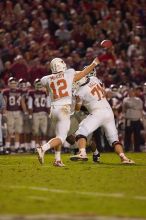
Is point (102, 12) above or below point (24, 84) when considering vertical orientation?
above

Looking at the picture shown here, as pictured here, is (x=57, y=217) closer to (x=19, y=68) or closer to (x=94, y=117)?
(x=94, y=117)

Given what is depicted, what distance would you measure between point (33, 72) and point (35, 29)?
246cm

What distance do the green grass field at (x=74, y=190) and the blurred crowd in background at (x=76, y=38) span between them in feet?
27.7

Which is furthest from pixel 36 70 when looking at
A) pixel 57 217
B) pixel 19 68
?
pixel 57 217

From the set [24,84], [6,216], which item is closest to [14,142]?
[24,84]

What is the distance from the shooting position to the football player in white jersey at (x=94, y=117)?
1368cm

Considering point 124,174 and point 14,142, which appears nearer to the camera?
point 124,174

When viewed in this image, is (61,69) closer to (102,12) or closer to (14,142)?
(14,142)

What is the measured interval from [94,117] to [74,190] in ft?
14.5

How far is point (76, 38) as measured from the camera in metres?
24.6

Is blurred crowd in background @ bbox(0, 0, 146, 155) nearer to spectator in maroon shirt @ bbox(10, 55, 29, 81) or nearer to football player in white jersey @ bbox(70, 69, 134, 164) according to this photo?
spectator in maroon shirt @ bbox(10, 55, 29, 81)

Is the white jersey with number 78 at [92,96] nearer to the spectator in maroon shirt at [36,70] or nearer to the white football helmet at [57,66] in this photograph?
the white football helmet at [57,66]

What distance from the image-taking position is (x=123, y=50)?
2461 cm

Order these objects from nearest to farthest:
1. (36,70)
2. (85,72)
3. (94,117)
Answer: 1. (85,72)
2. (94,117)
3. (36,70)
